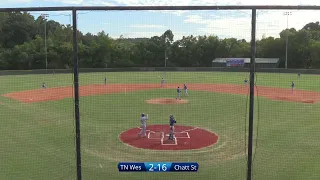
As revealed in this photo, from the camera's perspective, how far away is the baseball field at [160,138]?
33.5 ft

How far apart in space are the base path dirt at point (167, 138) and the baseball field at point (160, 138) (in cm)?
4

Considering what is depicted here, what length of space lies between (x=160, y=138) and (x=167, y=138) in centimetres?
32

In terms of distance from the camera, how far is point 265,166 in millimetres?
10758

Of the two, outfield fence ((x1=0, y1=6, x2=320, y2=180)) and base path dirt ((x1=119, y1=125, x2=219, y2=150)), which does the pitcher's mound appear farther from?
base path dirt ((x1=119, y1=125, x2=219, y2=150))

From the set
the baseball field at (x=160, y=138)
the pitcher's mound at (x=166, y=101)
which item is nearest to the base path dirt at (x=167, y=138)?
the baseball field at (x=160, y=138)

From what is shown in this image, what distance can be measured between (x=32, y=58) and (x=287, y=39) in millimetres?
34212

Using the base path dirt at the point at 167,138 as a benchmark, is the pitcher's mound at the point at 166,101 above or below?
above

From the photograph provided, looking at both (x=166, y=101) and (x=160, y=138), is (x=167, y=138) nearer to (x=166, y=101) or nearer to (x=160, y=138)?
(x=160, y=138)

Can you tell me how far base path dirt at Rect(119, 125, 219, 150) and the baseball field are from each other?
0.14 feet

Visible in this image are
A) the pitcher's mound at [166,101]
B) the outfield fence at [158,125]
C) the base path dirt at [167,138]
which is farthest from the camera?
the pitcher's mound at [166,101]

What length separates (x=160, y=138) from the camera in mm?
14297

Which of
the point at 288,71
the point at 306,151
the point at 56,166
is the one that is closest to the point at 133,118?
the point at 56,166

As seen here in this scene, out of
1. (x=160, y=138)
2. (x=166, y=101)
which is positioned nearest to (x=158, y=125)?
(x=160, y=138)

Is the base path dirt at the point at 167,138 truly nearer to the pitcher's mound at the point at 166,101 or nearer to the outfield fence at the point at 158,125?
the outfield fence at the point at 158,125
